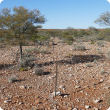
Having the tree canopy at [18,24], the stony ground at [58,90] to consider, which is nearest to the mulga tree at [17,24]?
the tree canopy at [18,24]

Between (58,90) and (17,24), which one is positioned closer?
(58,90)

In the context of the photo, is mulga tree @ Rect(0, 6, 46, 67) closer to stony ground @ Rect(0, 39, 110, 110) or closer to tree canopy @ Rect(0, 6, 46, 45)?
tree canopy @ Rect(0, 6, 46, 45)

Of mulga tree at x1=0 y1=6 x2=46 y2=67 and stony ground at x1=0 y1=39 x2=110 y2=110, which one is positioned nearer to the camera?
stony ground at x1=0 y1=39 x2=110 y2=110

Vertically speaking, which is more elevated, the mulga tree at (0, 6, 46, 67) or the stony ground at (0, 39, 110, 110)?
the mulga tree at (0, 6, 46, 67)

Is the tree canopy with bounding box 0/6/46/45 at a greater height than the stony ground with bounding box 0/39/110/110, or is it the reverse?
the tree canopy with bounding box 0/6/46/45

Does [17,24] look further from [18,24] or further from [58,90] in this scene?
[58,90]

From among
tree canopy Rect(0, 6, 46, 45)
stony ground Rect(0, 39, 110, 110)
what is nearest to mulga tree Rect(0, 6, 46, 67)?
tree canopy Rect(0, 6, 46, 45)

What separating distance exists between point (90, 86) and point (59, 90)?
1479 millimetres

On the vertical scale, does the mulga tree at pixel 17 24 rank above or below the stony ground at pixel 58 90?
above

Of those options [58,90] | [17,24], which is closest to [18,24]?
[17,24]

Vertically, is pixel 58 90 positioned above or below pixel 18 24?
below

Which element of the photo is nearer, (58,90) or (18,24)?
(58,90)

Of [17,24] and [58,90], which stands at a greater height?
[17,24]

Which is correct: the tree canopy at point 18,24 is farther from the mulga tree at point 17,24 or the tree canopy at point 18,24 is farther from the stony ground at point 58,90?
the stony ground at point 58,90
